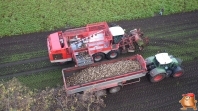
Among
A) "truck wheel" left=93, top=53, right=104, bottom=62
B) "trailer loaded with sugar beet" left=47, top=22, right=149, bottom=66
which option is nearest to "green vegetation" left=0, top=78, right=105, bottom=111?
"trailer loaded with sugar beet" left=47, top=22, right=149, bottom=66

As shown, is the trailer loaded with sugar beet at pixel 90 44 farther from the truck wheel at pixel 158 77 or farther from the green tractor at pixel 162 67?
the truck wheel at pixel 158 77

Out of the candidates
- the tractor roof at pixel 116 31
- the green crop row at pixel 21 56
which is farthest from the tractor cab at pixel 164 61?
the green crop row at pixel 21 56

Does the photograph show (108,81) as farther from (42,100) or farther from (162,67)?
(42,100)

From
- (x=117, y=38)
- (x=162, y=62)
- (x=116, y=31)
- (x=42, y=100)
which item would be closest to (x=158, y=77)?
(x=162, y=62)

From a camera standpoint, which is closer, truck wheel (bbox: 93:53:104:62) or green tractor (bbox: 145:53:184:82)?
green tractor (bbox: 145:53:184:82)

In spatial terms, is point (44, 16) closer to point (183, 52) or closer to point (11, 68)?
point (11, 68)

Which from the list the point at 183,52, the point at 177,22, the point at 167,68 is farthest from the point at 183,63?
the point at 177,22

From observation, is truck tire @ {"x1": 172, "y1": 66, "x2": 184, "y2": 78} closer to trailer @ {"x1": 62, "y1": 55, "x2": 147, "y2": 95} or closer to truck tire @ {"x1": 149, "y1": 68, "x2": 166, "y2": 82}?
truck tire @ {"x1": 149, "y1": 68, "x2": 166, "y2": 82}
